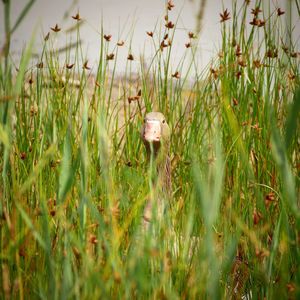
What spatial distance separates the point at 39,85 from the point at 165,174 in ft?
2.45

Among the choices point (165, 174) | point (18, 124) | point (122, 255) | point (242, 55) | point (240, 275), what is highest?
point (242, 55)

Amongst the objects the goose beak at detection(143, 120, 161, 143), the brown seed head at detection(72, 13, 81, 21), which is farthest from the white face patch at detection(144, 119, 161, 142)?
the brown seed head at detection(72, 13, 81, 21)

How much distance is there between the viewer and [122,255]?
1561 millimetres

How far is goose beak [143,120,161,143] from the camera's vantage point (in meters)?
2.04

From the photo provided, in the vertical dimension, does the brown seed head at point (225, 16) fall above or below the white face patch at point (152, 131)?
above

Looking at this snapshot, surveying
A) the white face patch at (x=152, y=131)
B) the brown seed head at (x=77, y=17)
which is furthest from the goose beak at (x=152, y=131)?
the brown seed head at (x=77, y=17)

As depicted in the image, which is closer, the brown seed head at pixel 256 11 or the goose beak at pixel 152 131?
the goose beak at pixel 152 131

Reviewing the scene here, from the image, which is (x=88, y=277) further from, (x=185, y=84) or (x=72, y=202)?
(x=185, y=84)

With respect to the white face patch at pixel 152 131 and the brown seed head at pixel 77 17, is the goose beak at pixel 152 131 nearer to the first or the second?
the white face patch at pixel 152 131

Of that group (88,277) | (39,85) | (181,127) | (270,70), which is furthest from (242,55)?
(88,277)

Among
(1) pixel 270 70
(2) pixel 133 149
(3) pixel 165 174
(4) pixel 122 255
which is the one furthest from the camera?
(2) pixel 133 149

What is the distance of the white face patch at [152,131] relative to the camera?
2.04m

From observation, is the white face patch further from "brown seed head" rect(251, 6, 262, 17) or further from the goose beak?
"brown seed head" rect(251, 6, 262, 17)

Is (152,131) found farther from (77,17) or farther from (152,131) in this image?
(77,17)
